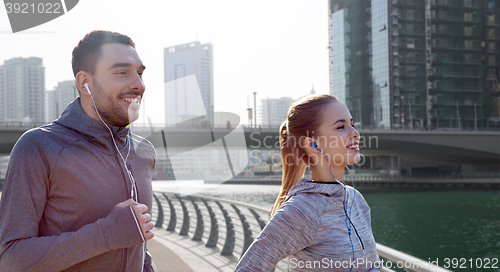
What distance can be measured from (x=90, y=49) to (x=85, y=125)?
280 millimetres

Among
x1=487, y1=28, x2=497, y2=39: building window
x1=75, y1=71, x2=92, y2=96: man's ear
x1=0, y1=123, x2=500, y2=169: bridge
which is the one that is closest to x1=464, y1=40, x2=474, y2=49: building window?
x1=487, y1=28, x2=497, y2=39: building window

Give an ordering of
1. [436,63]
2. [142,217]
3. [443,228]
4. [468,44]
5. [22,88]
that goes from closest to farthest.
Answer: [142,217], [443,228], [22,88], [436,63], [468,44]

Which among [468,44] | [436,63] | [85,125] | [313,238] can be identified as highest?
[468,44]

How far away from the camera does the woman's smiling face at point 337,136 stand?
193cm

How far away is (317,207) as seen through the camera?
5.80 ft

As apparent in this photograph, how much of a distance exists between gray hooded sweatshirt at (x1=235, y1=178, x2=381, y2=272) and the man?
Result: 480 millimetres

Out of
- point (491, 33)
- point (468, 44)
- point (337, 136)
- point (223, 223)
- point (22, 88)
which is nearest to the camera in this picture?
point (337, 136)

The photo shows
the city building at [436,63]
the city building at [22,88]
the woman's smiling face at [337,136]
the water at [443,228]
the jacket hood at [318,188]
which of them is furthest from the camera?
the city building at [436,63]

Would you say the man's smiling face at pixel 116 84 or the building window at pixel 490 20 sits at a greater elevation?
the building window at pixel 490 20

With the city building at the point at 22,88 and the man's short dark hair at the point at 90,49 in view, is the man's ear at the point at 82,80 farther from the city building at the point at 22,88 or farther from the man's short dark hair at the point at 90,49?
the city building at the point at 22,88

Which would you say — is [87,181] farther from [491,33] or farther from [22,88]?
[491,33]

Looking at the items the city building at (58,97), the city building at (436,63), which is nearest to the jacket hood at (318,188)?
the city building at (58,97)

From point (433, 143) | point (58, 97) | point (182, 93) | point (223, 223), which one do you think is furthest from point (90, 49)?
point (58, 97)

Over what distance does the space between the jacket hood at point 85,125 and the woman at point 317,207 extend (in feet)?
2.23
